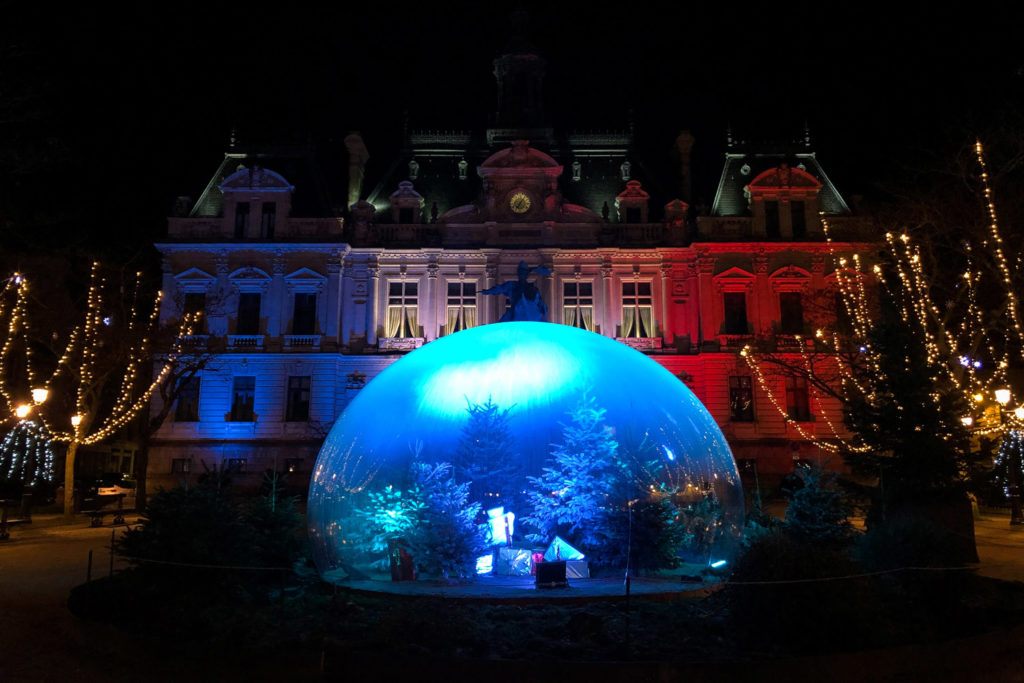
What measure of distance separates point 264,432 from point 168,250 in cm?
1196

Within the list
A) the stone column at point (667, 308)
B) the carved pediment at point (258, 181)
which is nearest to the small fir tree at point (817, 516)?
the stone column at point (667, 308)

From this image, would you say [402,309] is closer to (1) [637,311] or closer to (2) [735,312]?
(1) [637,311]

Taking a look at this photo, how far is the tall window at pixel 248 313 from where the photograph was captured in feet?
136

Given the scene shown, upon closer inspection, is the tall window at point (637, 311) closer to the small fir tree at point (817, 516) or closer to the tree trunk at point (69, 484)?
the tree trunk at point (69, 484)

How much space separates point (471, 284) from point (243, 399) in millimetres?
13978

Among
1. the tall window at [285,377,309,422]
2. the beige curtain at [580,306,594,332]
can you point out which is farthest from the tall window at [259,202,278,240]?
the beige curtain at [580,306,594,332]

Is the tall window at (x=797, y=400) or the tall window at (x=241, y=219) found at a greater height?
the tall window at (x=241, y=219)

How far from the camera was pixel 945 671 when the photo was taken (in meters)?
7.96

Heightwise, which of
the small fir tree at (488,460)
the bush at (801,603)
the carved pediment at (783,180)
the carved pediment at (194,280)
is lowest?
the bush at (801,603)

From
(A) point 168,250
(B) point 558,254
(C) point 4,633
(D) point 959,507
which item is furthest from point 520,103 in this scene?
(C) point 4,633

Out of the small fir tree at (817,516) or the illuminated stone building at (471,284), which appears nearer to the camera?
the small fir tree at (817,516)

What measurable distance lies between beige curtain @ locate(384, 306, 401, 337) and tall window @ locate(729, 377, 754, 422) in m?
18.7

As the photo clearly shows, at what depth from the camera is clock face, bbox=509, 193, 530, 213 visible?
41.7 meters

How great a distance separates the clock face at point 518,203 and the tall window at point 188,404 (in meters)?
19.8
